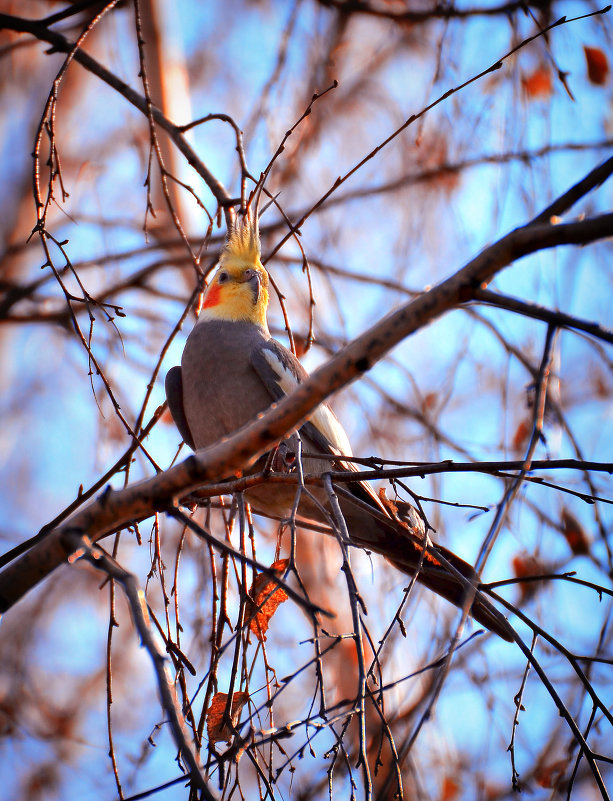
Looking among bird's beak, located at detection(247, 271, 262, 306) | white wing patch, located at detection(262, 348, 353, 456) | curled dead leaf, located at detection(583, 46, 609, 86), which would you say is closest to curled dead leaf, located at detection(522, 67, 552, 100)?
curled dead leaf, located at detection(583, 46, 609, 86)

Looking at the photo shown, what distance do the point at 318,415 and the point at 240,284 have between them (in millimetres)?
877

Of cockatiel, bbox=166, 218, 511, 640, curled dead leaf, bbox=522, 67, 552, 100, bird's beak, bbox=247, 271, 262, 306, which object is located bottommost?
cockatiel, bbox=166, 218, 511, 640

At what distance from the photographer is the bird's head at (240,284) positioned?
3.86 meters

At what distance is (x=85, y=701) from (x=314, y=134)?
4756mm

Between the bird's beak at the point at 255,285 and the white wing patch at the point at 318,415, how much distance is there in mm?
475

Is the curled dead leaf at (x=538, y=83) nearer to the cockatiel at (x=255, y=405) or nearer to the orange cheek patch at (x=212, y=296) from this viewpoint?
the cockatiel at (x=255, y=405)

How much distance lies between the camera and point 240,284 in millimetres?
3908

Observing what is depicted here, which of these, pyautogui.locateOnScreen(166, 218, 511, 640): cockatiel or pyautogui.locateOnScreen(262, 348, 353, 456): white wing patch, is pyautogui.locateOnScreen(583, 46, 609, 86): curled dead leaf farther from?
pyautogui.locateOnScreen(262, 348, 353, 456): white wing patch

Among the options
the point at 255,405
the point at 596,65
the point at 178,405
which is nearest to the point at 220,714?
the point at 255,405

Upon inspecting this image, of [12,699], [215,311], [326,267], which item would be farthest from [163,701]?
[12,699]

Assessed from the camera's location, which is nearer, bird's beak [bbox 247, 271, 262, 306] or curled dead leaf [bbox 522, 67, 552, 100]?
curled dead leaf [bbox 522, 67, 552, 100]

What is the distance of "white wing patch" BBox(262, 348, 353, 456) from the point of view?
3.38 metres

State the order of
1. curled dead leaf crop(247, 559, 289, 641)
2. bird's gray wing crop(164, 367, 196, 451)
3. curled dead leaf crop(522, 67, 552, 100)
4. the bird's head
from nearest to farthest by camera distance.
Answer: curled dead leaf crop(247, 559, 289, 641) → curled dead leaf crop(522, 67, 552, 100) → bird's gray wing crop(164, 367, 196, 451) → the bird's head

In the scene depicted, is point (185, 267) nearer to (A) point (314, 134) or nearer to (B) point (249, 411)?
(A) point (314, 134)
